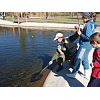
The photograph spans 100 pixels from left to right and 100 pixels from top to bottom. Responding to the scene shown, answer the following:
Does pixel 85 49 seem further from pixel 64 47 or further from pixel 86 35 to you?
pixel 64 47

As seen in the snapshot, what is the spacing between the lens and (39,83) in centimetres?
377

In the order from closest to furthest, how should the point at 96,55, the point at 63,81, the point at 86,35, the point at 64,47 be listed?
the point at 96,55 < the point at 86,35 < the point at 63,81 < the point at 64,47

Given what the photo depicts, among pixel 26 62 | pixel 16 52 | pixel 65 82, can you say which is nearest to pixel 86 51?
pixel 65 82

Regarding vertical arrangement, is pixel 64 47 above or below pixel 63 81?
above

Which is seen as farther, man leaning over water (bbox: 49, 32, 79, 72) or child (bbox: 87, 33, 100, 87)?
man leaning over water (bbox: 49, 32, 79, 72)

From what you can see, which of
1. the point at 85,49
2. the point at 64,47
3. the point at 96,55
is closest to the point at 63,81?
the point at 64,47

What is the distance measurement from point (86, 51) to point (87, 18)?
2.88 ft

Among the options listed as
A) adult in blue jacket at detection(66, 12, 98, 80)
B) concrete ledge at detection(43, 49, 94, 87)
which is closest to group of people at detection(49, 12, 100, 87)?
adult in blue jacket at detection(66, 12, 98, 80)

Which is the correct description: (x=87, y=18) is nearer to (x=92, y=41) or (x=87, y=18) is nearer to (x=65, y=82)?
(x=92, y=41)

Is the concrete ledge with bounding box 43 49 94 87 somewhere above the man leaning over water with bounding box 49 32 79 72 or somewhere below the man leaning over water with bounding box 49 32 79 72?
below

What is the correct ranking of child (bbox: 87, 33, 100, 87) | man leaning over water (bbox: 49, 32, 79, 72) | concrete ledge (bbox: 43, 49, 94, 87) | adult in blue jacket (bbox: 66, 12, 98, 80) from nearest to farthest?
1. child (bbox: 87, 33, 100, 87)
2. adult in blue jacket (bbox: 66, 12, 98, 80)
3. concrete ledge (bbox: 43, 49, 94, 87)
4. man leaning over water (bbox: 49, 32, 79, 72)

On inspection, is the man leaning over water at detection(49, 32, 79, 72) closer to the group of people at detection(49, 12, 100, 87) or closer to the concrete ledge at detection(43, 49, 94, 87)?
the group of people at detection(49, 12, 100, 87)

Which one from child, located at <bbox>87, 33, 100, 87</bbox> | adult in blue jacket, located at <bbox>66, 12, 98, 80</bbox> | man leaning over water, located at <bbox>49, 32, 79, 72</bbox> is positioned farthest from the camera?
man leaning over water, located at <bbox>49, 32, 79, 72</bbox>
